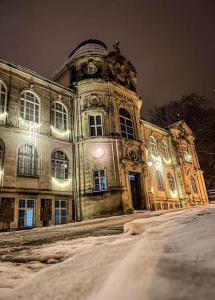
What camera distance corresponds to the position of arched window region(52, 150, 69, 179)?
14852 mm

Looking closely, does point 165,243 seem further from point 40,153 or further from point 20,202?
point 40,153

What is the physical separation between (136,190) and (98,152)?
15.4ft

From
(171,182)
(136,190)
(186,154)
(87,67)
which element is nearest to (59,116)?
(87,67)

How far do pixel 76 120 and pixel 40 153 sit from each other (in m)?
4.57

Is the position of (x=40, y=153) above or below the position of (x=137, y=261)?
above

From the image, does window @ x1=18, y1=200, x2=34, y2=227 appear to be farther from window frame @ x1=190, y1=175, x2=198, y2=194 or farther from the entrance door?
window frame @ x1=190, y1=175, x2=198, y2=194

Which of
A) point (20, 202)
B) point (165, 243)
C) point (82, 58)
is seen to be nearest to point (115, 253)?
point (165, 243)

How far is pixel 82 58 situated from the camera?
19.3 meters

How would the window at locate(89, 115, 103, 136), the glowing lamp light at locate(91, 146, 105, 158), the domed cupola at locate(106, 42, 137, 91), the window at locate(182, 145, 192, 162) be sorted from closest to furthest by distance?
the glowing lamp light at locate(91, 146, 105, 158)
the window at locate(89, 115, 103, 136)
the domed cupola at locate(106, 42, 137, 91)
the window at locate(182, 145, 192, 162)

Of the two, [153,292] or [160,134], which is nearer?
[153,292]

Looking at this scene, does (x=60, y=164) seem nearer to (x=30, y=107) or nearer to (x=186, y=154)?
(x=30, y=107)

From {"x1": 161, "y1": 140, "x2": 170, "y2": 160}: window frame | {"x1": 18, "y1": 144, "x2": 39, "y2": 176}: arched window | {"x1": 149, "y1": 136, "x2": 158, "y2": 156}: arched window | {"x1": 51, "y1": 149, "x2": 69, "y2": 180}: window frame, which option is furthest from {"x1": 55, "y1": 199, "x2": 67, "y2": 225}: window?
{"x1": 161, "y1": 140, "x2": 170, "y2": 160}: window frame

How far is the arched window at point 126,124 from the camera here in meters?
18.5

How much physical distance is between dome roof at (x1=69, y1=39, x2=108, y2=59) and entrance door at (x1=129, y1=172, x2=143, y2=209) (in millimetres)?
11949
